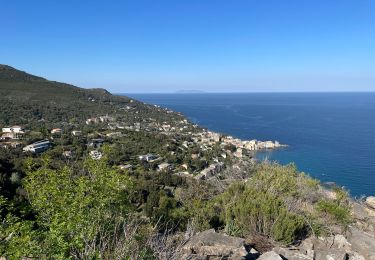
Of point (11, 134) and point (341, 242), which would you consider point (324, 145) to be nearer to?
point (11, 134)

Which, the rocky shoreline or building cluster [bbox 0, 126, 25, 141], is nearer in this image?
the rocky shoreline

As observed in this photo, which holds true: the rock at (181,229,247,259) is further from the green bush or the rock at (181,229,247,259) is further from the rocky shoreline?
the green bush

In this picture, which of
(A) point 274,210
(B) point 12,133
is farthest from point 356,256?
(B) point 12,133

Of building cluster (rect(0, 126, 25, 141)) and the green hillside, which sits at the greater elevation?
the green hillside

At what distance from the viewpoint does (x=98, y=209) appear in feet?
23.7

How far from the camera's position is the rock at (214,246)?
8438 millimetres

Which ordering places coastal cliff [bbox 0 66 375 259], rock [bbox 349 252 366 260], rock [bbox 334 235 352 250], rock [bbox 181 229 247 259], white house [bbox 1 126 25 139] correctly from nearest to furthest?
coastal cliff [bbox 0 66 375 259]
rock [bbox 181 229 247 259]
rock [bbox 349 252 366 260]
rock [bbox 334 235 352 250]
white house [bbox 1 126 25 139]

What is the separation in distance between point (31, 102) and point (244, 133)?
53386 mm

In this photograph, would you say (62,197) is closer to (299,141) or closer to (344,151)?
(344,151)

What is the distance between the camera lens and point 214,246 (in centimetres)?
888

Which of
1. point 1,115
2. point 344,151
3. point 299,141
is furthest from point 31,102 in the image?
point 344,151

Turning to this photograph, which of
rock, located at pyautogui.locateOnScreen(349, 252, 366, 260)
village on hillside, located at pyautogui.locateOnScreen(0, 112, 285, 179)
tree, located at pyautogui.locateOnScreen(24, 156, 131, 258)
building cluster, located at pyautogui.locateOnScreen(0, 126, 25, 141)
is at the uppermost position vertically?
tree, located at pyautogui.locateOnScreen(24, 156, 131, 258)

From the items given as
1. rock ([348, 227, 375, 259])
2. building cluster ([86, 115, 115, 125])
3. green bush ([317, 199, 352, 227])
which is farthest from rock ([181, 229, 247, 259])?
building cluster ([86, 115, 115, 125])

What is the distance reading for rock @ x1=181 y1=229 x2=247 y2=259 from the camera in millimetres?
8438
